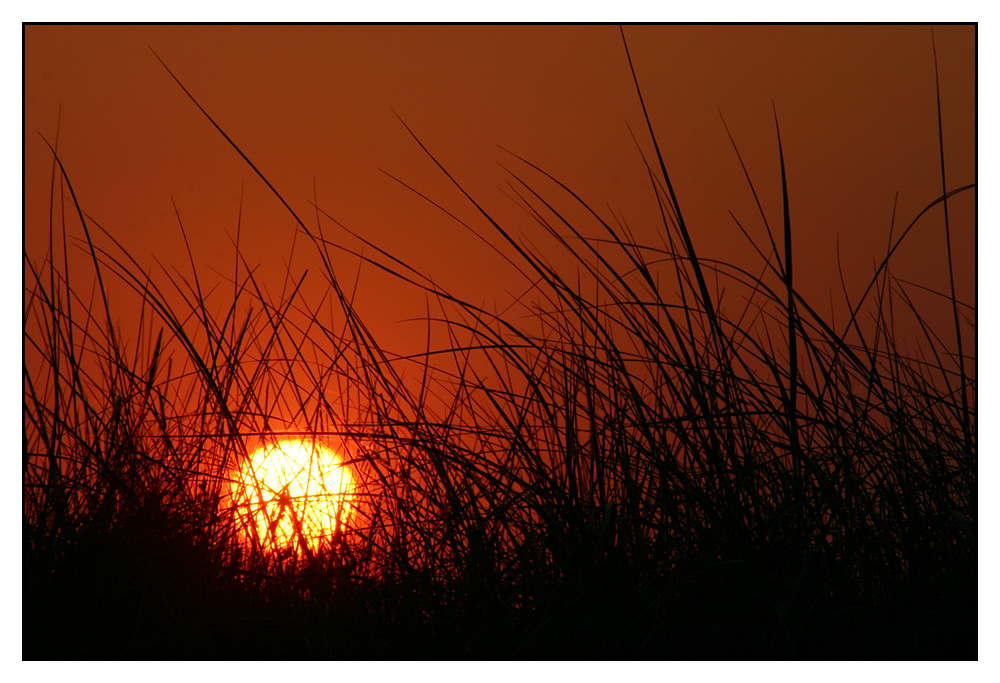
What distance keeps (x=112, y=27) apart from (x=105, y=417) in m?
0.80

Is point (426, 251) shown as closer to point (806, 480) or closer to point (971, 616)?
point (806, 480)

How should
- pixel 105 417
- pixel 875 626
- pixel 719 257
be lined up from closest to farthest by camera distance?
pixel 875 626 → pixel 105 417 → pixel 719 257

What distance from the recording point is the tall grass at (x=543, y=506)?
3.29ft

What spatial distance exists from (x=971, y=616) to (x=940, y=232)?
73 centimetres

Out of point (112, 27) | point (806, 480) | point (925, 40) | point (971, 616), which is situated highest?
point (112, 27)

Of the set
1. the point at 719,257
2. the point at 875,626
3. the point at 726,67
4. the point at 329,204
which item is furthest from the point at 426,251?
the point at 875,626

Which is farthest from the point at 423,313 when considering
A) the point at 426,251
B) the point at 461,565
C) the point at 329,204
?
the point at 461,565

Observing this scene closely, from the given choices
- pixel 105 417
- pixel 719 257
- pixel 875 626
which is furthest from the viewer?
A: pixel 719 257

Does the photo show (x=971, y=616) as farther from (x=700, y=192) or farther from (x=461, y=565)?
(x=700, y=192)

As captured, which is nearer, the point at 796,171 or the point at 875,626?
the point at 875,626

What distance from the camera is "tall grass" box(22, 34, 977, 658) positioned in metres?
1.00

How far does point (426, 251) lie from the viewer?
143 centimetres

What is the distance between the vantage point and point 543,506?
1062 mm

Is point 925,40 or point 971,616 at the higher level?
point 925,40
